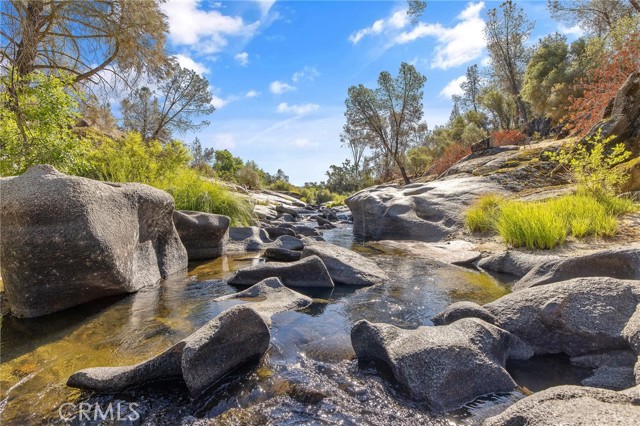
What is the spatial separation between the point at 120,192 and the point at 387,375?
3.62 m

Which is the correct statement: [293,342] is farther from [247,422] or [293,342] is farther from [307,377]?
[247,422]

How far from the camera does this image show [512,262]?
4.92 m

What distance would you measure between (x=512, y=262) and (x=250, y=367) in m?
4.26

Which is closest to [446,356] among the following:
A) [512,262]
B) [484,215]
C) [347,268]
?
[347,268]

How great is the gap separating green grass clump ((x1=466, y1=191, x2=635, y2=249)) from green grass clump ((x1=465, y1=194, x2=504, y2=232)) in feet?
1.73

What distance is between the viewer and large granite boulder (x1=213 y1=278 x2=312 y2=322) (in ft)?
11.7

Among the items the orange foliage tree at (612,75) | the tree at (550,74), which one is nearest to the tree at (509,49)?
the tree at (550,74)

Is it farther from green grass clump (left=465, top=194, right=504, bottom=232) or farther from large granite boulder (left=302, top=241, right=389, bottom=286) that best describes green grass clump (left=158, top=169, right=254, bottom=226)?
green grass clump (left=465, top=194, right=504, bottom=232)

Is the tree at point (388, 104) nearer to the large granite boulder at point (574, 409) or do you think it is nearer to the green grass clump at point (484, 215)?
the green grass clump at point (484, 215)

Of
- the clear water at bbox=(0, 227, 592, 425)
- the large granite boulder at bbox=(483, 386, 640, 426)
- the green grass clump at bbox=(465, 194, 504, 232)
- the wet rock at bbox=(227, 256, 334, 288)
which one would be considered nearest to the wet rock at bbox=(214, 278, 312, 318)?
the clear water at bbox=(0, 227, 592, 425)

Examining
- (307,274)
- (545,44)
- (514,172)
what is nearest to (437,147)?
(545,44)

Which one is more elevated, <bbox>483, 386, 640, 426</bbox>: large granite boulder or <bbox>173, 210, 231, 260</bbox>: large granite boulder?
<bbox>173, 210, 231, 260</bbox>: large granite boulder

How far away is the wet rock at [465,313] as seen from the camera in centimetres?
281

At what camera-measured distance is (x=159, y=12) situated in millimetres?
10102
